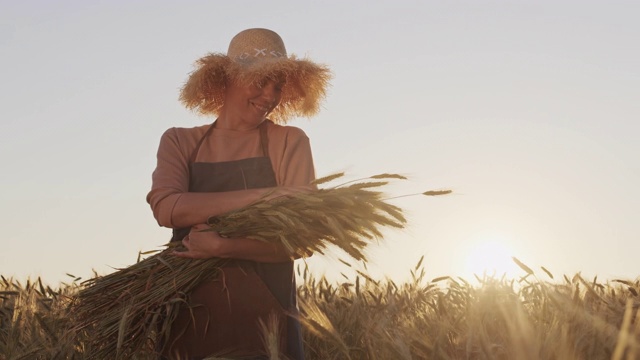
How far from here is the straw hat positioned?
3488 mm

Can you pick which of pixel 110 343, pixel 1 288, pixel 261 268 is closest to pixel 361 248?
pixel 261 268

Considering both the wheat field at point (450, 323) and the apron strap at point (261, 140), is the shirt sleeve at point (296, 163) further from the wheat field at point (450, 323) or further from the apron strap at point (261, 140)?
the wheat field at point (450, 323)

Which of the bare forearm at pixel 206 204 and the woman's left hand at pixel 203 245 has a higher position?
the bare forearm at pixel 206 204

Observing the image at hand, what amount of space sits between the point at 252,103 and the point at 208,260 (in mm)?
749

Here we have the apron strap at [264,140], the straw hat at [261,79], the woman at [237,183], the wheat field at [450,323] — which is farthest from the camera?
the straw hat at [261,79]

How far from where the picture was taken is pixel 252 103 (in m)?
3.40

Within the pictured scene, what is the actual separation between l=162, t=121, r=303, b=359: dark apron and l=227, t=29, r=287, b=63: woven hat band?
22.4 inches

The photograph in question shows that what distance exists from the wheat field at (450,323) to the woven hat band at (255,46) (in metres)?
1.13

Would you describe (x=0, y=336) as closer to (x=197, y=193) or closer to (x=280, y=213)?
(x=197, y=193)

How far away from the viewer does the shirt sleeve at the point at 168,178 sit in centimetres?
314

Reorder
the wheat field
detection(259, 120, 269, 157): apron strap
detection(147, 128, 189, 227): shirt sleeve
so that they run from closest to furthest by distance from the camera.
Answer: the wheat field
detection(147, 128, 189, 227): shirt sleeve
detection(259, 120, 269, 157): apron strap

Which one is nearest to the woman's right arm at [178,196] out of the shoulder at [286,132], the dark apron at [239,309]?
the dark apron at [239,309]

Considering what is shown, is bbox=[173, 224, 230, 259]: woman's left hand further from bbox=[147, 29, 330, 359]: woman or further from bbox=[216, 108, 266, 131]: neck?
bbox=[216, 108, 266, 131]: neck

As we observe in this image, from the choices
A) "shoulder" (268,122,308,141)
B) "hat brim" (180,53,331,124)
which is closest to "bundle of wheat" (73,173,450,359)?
"shoulder" (268,122,308,141)
